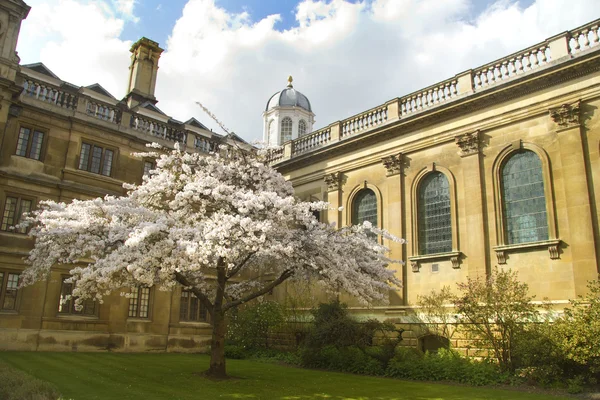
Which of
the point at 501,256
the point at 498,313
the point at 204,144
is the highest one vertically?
the point at 204,144

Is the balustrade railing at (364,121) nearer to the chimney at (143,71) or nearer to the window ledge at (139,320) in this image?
the chimney at (143,71)

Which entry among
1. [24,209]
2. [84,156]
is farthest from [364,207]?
[24,209]

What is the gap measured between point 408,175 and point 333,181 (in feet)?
15.2

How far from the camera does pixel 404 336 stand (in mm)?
21109

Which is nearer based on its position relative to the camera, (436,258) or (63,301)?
(436,258)

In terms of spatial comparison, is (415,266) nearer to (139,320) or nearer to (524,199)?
(524,199)

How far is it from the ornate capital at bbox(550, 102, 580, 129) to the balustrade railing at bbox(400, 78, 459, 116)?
4714mm

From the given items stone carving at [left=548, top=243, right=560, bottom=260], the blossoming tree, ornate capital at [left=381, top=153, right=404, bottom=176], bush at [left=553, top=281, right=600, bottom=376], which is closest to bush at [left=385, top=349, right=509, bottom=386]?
bush at [left=553, top=281, right=600, bottom=376]

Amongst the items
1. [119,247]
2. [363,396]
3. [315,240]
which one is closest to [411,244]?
[315,240]

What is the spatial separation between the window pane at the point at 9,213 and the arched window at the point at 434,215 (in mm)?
18151

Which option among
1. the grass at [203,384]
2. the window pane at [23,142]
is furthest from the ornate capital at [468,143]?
the window pane at [23,142]

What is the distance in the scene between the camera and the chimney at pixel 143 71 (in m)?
32.2

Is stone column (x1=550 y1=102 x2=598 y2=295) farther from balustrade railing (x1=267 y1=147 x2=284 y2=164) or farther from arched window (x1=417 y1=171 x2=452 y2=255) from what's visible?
balustrade railing (x1=267 y1=147 x2=284 y2=164)

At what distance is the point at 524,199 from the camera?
19.5 m
